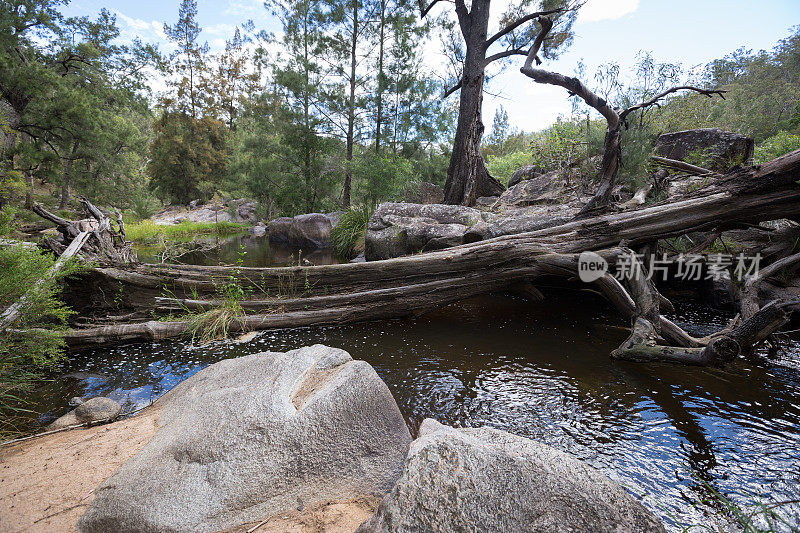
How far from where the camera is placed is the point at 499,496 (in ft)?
4.70

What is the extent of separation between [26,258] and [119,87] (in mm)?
19929

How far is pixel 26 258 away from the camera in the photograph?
2740mm

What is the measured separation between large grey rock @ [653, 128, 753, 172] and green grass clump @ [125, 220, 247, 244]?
46.5ft

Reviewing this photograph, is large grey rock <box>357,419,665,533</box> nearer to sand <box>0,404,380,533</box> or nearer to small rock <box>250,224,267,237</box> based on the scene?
sand <box>0,404,380,533</box>

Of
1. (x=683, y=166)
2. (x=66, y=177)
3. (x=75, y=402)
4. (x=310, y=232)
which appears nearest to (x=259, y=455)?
(x=75, y=402)

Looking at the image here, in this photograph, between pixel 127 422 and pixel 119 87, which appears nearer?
pixel 127 422

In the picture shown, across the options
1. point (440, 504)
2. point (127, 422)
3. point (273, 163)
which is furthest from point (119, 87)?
point (440, 504)

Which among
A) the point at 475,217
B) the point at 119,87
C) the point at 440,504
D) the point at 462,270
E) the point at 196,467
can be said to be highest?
the point at 119,87

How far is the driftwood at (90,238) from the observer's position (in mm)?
4602

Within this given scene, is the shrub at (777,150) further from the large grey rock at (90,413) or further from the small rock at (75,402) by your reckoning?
the small rock at (75,402)

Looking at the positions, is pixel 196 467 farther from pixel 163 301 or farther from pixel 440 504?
pixel 163 301

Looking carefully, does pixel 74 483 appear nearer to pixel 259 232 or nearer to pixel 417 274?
pixel 417 274

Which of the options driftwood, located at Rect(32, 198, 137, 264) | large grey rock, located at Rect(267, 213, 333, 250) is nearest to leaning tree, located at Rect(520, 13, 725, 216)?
driftwood, located at Rect(32, 198, 137, 264)

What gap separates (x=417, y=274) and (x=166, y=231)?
1624 centimetres
